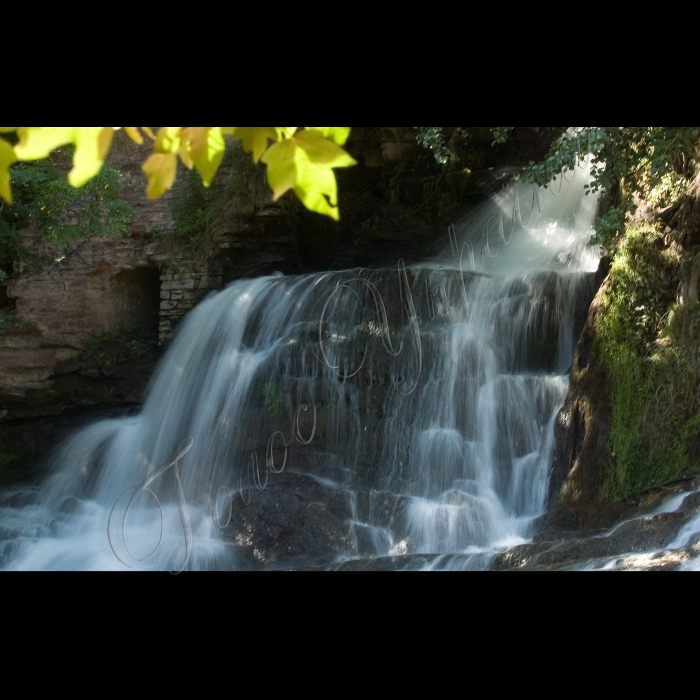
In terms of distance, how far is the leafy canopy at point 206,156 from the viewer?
62.4 inches

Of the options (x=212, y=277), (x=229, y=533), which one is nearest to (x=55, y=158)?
(x=212, y=277)

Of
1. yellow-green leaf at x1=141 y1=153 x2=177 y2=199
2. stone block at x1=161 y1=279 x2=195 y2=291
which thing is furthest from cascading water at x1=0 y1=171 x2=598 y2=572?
yellow-green leaf at x1=141 y1=153 x2=177 y2=199

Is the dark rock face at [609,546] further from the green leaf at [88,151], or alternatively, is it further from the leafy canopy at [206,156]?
the green leaf at [88,151]

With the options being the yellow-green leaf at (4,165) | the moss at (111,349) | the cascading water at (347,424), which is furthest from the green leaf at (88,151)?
the moss at (111,349)

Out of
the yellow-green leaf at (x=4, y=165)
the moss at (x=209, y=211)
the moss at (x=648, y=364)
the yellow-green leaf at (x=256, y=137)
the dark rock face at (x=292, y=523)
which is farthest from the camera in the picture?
the moss at (x=209, y=211)

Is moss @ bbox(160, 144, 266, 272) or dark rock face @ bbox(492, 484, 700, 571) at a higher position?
moss @ bbox(160, 144, 266, 272)

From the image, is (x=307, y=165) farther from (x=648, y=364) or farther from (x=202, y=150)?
(x=648, y=364)

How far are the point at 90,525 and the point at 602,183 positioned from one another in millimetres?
5229

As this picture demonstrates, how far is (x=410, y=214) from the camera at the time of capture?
10547mm

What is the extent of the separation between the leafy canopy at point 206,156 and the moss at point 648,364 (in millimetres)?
4538

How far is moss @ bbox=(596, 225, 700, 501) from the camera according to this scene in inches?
222

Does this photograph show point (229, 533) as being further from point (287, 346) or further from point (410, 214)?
point (410, 214)

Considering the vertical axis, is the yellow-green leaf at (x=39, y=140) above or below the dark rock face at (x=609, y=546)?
A: above

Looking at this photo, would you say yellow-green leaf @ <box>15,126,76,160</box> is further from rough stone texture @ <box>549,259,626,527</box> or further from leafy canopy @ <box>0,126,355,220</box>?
rough stone texture @ <box>549,259,626,527</box>
